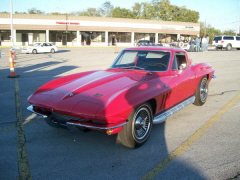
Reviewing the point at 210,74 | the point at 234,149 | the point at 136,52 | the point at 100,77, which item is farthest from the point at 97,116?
the point at 210,74

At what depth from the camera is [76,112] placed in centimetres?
345

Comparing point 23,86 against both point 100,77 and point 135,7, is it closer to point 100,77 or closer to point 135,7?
point 100,77

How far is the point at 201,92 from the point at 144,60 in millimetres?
2022

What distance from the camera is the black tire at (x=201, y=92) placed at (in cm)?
610

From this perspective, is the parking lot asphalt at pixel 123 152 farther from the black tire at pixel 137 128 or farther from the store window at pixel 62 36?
the store window at pixel 62 36

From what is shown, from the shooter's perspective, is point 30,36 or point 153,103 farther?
point 30,36

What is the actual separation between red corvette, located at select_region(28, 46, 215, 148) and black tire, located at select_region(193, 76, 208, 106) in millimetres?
436

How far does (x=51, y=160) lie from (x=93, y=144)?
79 centimetres

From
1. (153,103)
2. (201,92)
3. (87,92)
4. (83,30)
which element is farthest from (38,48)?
(153,103)

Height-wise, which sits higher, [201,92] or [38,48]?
[38,48]

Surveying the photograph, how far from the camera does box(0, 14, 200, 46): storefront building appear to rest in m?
45.3

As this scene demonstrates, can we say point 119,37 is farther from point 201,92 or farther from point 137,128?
point 137,128

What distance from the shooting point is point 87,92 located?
3.87m

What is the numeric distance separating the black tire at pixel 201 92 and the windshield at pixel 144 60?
1.49m
